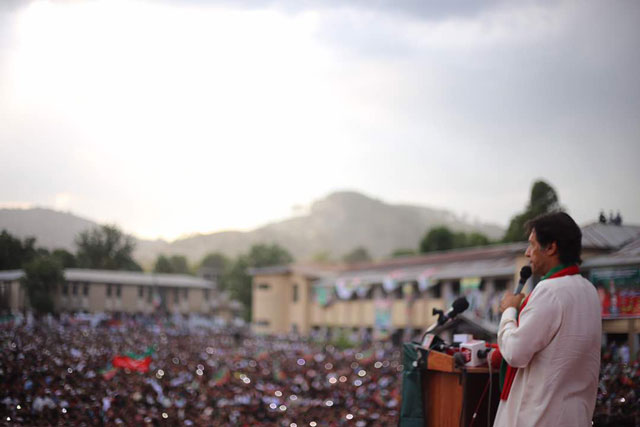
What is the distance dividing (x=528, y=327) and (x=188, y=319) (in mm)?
24985

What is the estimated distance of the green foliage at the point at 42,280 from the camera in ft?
35.1

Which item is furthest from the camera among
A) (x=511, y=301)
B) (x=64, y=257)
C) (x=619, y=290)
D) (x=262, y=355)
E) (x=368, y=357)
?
(x=262, y=355)

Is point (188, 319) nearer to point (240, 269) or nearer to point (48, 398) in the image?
point (48, 398)

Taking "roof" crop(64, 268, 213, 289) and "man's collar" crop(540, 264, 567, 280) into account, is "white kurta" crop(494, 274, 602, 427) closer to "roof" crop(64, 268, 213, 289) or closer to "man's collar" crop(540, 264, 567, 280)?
"man's collar" crop(540, 264, 567, 280)

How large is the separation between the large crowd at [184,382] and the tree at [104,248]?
4.66ft

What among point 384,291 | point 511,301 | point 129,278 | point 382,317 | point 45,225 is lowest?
point 382,317

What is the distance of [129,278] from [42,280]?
13.7 ft

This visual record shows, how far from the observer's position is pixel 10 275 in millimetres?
10008

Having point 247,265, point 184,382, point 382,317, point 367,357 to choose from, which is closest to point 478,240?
point 382,317

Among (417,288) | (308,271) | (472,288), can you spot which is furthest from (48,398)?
(308,271)

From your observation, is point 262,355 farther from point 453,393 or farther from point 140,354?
point 453,393

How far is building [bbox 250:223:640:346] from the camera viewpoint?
25.0 m

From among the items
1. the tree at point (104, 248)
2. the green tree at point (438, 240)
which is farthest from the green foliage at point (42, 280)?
the green tree at point (438, 240)

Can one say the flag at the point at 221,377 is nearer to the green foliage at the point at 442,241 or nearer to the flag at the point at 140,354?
the flag at the point at 140,354
